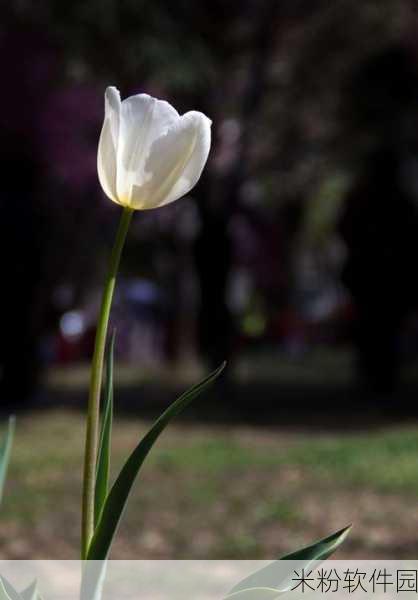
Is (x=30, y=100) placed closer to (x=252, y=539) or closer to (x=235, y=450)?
(x=235, y=450)

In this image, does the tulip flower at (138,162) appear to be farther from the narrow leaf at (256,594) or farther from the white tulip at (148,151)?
the narrow leaf at (256,594)

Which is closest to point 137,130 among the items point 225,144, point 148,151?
Answer: point 148,151

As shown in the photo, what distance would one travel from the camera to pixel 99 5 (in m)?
10.2

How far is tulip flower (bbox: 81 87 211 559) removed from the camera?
1634 millimetres

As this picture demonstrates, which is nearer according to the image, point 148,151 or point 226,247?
point 148,151

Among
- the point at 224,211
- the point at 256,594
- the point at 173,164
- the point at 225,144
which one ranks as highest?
the point at 225,144

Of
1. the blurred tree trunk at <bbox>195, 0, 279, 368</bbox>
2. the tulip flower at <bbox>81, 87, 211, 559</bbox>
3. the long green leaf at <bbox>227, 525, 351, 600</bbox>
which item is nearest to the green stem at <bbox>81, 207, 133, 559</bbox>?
the tulip flower at <bbox>81, 87, 211, 559</bbox>

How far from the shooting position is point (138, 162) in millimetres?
1645

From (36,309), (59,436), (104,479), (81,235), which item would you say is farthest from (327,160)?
(104,479)

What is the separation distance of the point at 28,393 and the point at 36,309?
878mm

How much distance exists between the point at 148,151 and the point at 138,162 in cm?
2

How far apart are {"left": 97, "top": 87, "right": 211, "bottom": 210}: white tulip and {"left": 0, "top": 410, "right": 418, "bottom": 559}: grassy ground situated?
3572 millimetres

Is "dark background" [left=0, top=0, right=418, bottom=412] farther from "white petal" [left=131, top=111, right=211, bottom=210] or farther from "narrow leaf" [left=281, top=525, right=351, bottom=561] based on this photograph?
"narrow leaf" [left=281, top=525, right=351, bottom=561]

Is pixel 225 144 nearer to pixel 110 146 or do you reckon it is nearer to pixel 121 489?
pixel 110 146
